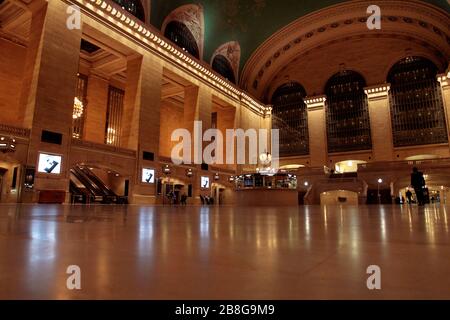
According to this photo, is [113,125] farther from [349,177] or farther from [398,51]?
[398,51]

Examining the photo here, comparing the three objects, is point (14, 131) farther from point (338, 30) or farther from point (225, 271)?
point (338, 30)

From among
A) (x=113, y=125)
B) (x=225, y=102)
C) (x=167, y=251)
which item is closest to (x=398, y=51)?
(x=225, y=102)

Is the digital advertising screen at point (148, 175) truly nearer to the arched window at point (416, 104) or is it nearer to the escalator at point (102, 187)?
the escalator at point (102, 187)

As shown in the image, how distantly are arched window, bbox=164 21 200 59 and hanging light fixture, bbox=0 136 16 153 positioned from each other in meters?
11.6

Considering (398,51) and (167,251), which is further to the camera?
(398,51)

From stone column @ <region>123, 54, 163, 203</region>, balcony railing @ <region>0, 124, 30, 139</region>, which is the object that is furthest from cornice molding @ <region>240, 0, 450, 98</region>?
balcony railing @ <region>0, 124, 30, 139</region>

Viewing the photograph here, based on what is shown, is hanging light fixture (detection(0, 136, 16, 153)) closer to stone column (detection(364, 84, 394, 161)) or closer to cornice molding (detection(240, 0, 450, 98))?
cornice molding (detection(240, 0, 450, 98))

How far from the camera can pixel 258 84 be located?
93.5 ft

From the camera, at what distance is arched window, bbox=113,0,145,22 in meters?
15.6

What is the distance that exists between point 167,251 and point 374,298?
2.28 ft

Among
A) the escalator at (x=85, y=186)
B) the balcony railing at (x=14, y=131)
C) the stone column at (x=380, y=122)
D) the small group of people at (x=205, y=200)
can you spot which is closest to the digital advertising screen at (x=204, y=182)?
the small group of people at (x=205, y=200)

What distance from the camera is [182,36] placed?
64.8 feet

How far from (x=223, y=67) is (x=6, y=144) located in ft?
58.3
